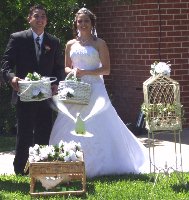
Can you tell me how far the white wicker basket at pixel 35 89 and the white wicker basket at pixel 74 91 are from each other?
0.64ft

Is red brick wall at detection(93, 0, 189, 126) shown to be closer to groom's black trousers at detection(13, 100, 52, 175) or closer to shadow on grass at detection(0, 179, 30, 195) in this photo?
groom's black trousers at detection(13, 100, 52, 175)

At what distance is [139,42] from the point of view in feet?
39.3

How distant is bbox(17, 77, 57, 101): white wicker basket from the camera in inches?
303

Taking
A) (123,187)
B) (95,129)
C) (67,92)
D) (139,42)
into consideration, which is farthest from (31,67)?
(139,42)

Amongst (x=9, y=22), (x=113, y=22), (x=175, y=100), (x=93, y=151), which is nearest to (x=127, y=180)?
(x=93, y=151)

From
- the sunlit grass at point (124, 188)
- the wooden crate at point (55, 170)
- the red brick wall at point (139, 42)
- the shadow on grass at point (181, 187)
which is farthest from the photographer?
the red brick wall at point (139, 42)

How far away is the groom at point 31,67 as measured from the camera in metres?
8.00

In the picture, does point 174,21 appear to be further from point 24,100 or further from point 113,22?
point 24,100

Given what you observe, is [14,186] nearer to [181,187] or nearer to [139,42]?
[181,187]

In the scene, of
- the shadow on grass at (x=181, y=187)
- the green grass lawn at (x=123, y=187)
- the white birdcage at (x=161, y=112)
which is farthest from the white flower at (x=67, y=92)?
the shadow on grass at (x=181, y=187)

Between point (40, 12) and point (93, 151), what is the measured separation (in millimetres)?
1748

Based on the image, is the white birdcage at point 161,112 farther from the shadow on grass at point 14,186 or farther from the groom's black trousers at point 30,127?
the shadow on grass at point 14,186

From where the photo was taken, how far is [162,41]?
1173 cm

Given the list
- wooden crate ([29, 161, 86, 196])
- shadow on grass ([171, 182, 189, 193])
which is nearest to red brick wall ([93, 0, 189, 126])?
shadow on grass ([171, 182, 189, 193])
